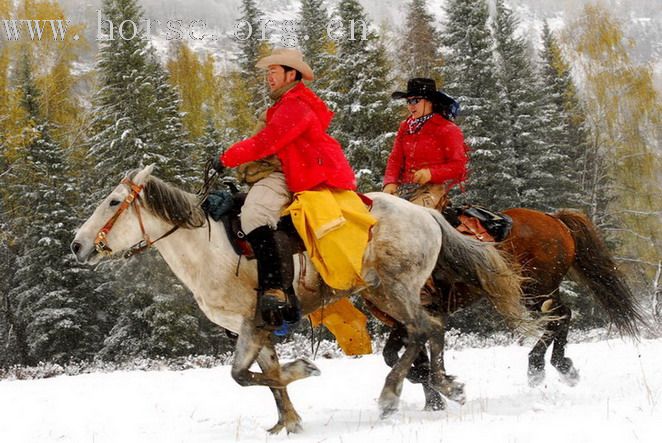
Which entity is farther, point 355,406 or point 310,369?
point 355,406

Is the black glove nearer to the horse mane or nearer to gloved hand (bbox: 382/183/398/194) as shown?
the horse mane

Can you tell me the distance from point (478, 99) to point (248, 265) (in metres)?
19.4

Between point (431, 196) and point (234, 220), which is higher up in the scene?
point (234, 220)

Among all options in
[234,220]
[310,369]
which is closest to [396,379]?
[310,369]

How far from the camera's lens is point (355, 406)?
22.3 ft

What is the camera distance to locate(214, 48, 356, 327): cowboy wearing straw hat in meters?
5.19

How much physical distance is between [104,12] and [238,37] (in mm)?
9874

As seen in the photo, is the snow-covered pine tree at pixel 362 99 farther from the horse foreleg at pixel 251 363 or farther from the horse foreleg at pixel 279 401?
the horse foreleg at pixel 251 363

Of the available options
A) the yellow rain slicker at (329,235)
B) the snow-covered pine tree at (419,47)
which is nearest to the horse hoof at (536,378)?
the yellow rain slicker at (329,235)

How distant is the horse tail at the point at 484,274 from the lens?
6227 millimetres

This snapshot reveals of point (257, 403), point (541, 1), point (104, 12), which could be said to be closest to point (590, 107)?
point (104, 12)

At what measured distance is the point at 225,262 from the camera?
210 inches

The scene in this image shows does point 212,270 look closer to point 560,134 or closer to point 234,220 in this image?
point 234,220

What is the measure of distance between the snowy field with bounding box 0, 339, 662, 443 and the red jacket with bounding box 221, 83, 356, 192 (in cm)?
210
